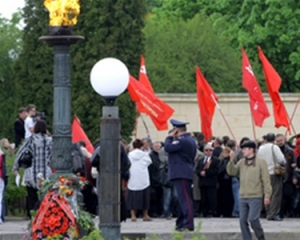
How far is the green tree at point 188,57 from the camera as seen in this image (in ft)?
188

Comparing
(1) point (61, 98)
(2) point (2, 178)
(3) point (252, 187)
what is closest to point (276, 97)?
(2) point (2, 178)

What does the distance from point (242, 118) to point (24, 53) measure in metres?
11.0

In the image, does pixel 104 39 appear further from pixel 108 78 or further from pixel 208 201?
pixel 108 78

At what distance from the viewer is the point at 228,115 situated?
48.2 meters

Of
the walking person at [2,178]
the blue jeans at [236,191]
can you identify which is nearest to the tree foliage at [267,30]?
the blue jeans at [236,191]

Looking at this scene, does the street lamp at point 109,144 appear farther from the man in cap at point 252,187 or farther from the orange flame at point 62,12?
the man in cap at point 252,187

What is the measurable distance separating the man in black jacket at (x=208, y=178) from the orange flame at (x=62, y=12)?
9.73 m

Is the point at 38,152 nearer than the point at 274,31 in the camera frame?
Yes

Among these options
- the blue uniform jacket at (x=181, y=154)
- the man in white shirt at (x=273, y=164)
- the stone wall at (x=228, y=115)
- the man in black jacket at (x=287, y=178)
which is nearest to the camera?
the blue uniform jacket at (x=181, y=154)

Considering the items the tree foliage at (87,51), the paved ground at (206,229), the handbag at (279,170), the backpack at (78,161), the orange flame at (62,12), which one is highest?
the tree foliage at (87,51)

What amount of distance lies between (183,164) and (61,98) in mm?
4260

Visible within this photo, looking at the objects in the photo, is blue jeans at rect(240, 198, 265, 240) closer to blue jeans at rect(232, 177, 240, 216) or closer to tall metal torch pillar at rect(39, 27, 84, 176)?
tall metal torch pillar at rect(39, 27, 84, 176)

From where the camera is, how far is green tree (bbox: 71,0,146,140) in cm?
5225

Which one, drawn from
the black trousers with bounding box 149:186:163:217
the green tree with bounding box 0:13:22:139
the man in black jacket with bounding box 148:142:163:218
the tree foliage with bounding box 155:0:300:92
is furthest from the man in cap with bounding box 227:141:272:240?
the tree foliage with bounding box 155:0:300:92
